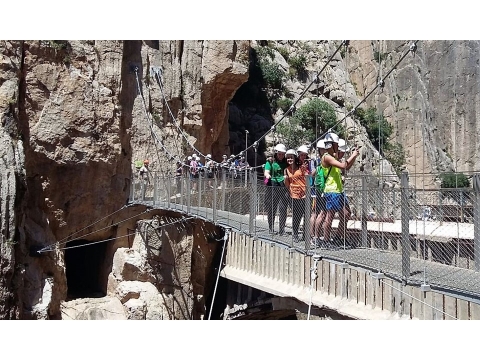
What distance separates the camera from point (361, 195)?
141 inches

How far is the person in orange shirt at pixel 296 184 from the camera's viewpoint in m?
3.85

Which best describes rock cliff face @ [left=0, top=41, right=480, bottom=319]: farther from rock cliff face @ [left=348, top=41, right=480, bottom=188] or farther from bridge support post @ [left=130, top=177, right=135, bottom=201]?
rock cliff face @ [left=348, top=41, right=480, bottom=188]

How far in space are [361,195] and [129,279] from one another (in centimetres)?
582

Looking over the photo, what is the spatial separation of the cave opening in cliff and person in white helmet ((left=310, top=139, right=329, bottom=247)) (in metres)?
6.27

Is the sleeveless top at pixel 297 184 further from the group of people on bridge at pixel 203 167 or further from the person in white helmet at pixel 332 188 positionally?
the group of people on bridge at pixel 203 167

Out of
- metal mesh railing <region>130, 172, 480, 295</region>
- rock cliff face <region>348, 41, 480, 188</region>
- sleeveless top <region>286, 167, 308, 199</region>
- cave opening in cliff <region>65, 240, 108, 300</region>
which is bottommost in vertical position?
cave opening in cliff <region>65, 240, 108, 300</region>

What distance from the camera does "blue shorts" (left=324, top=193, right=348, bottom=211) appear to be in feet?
11.4

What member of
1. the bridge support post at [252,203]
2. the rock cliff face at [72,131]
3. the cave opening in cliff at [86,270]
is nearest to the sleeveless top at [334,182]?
the bridge support post at [252,203]

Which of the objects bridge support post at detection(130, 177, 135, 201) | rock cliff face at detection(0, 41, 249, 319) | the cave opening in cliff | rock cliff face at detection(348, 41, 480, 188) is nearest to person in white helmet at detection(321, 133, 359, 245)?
rock cliff face at detection(0, 41, 249, 319)

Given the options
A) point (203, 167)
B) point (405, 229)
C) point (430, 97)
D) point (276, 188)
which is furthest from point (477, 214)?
point (430, 97)

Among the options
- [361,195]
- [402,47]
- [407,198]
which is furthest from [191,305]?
[402,47]

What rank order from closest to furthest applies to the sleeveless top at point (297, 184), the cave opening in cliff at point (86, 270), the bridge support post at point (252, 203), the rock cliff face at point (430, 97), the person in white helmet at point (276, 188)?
the sleeveless top at point (297, 184)
the person in white helmet at point (276, 188)
the bridge support post at point (252, 203)
the cave opening in cliff at point (86, 270)
the rock cliff face at point (430, 97)

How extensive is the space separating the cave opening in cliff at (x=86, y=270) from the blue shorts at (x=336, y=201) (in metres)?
6.53

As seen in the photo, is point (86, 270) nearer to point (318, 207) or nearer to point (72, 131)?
point (72, 131)
